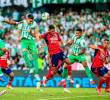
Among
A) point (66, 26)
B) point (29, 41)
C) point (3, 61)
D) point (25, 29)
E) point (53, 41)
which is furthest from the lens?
point (66, 26)

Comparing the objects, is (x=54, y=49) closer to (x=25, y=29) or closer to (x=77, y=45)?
(x=25, y=29)

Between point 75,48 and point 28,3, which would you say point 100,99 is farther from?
point 28,3

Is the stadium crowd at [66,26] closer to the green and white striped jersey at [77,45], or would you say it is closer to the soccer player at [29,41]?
the green and white striped jersey at [77,45]

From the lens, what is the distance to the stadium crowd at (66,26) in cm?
3044

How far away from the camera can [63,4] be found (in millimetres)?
35094

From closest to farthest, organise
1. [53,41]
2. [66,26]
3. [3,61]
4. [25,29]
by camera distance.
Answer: [53,41] < [25,29] < [3,61] < [66,26]

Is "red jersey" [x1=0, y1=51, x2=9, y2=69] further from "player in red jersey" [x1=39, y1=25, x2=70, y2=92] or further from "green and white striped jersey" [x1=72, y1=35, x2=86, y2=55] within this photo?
"green and white striped jersey" [x1=72, y1=35, x2=86, y2=55]

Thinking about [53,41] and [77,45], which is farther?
[77,45]

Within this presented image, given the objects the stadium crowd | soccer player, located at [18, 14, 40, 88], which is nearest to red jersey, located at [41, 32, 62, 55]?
soccer player, located at [18, 14, 40, 88]

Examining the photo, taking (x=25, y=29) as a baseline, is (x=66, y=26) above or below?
below

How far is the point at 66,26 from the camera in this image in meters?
32.6

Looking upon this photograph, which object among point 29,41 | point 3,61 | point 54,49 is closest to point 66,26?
point 3,61

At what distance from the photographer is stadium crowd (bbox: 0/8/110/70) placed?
99.9 ft

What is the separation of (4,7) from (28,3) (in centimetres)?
140
